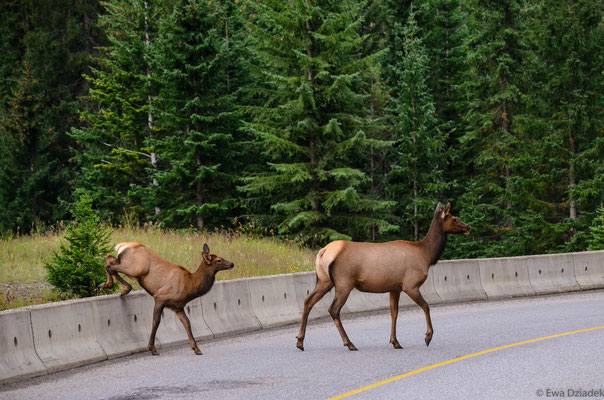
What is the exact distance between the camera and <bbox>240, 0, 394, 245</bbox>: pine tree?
29531 mm

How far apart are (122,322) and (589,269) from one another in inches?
519

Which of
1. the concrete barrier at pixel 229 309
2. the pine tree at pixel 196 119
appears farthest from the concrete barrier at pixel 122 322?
the pine tree at pixel 196 119

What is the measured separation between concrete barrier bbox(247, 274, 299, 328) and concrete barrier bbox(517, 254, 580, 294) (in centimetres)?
692

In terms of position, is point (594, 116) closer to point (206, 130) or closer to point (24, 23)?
point (206, 130)

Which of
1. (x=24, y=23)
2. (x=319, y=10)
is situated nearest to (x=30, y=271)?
(x=319, y=10)

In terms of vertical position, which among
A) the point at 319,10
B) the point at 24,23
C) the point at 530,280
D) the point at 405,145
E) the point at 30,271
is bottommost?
the point at 530,280

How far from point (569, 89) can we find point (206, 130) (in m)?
17.2

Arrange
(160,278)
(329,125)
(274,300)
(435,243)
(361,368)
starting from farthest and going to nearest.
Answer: (329,125) < (274,300) < (435,243) < (160,278) < (361,368)

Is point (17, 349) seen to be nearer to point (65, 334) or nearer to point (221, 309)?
point (65, 334)

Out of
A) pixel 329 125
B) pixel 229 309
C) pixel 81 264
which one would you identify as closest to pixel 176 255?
pixel 81 264

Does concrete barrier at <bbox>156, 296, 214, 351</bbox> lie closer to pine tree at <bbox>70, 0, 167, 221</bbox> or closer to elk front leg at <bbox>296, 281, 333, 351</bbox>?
elk front leg at <bbox>296, 281, 333, 351</bbox>

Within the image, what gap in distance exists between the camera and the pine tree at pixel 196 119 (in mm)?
30219

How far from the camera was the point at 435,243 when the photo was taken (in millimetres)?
11438

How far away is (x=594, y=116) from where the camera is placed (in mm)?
36219
